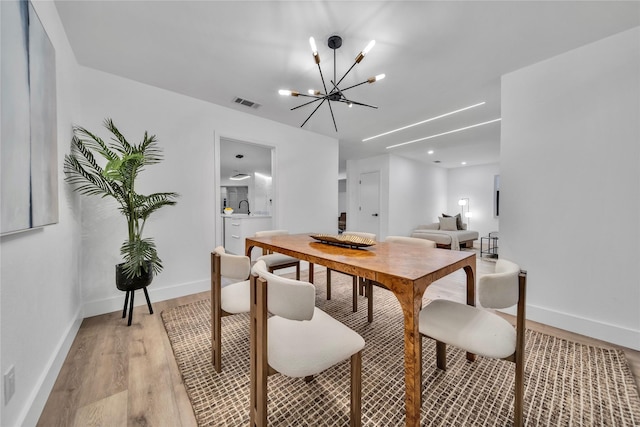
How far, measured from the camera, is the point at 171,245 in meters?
2.79

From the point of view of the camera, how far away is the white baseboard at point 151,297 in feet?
7.60

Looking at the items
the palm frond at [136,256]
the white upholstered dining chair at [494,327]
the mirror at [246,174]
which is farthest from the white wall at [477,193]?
the palm frond at [136,256]

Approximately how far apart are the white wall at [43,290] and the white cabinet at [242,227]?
2102mm

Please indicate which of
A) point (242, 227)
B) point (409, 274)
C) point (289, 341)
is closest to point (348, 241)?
point (409, 274)

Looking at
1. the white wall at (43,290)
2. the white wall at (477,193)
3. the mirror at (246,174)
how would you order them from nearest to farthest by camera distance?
1. the white wall at (43,290)
2. the mirror at (246,174)
3. the white wall at (477,193)

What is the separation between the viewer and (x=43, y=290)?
53.1 inches

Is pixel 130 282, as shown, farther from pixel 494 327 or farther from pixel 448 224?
pixel 448 224

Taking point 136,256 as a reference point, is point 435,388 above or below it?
below

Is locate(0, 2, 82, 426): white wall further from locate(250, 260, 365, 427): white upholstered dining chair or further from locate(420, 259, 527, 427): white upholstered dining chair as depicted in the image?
locate(420, 259, 527, 427): white upholstered dining chair

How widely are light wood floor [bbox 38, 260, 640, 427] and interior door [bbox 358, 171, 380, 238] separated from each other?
429 centimetres

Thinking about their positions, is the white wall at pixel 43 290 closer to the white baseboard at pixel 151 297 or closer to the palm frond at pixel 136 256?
the white baseboard at pixel 151 297

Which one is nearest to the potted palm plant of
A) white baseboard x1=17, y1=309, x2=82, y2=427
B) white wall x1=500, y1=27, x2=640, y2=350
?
white baseboard x1=17, y1=309, x2=82, y2=427

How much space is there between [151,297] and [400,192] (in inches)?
226

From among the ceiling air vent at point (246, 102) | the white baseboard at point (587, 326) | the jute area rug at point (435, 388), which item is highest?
the ceiling air vent at point (246, 102)
